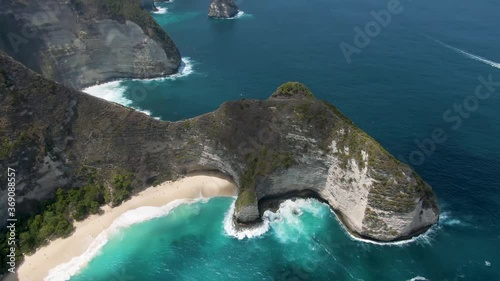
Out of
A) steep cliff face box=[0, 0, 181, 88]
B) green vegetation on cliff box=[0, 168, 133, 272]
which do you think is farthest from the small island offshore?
steep cliff face box=[0, 0, 181, 88]

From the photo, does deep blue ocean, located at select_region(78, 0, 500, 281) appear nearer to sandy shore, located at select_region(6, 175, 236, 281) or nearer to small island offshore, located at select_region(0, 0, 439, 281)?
sandy shore, located at select_region(6, 175, 236, 281)

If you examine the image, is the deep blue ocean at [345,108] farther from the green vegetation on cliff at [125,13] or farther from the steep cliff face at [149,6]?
the green vegetation on cliff at [125,13]

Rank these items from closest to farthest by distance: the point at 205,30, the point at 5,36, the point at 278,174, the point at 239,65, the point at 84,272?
the point at 84,272
the point at 278,174
the point at 5,36
the point at 239,65
the point at 205,30

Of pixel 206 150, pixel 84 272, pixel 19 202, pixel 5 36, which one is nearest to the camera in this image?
pixel 84 272

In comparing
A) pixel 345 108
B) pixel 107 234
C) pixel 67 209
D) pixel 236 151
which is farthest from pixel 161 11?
pixel 107 234

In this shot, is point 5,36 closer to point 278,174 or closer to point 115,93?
point 115,93

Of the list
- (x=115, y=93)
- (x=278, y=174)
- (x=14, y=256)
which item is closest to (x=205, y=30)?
(x=115, y=93)
